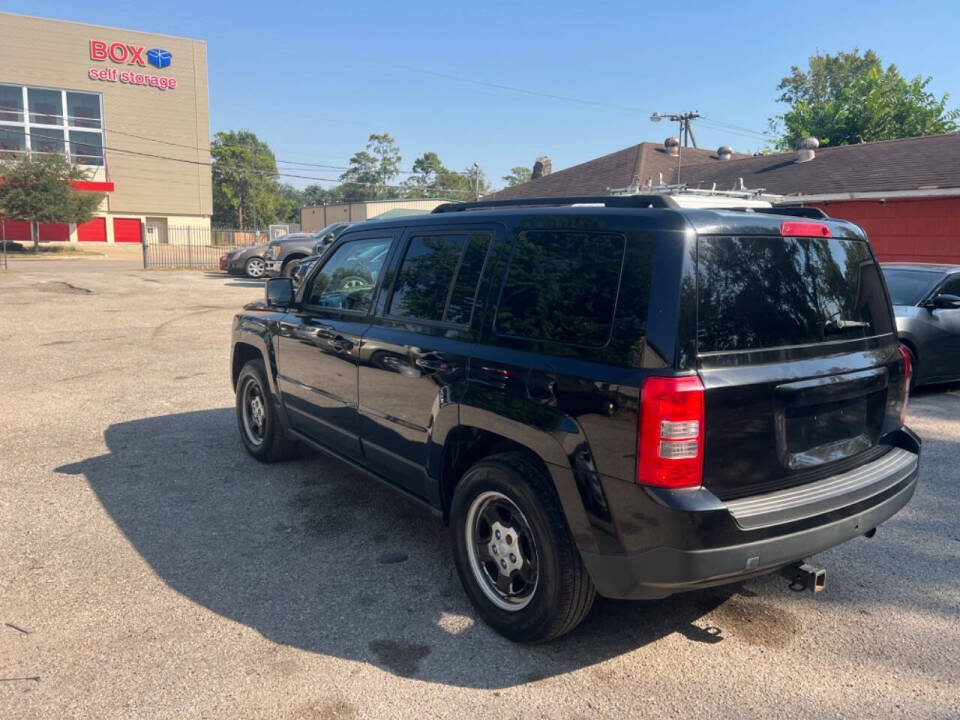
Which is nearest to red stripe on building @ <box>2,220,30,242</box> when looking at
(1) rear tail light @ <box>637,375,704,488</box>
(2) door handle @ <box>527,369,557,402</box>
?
(2) door handle @ <box>527,369,557,402</box>

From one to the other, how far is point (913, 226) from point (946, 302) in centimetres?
1005

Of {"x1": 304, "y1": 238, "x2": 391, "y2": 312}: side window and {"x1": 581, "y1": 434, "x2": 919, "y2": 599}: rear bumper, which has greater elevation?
{"x1": 304, "y1": 238, "x2": 391, "y2": 312}: side window

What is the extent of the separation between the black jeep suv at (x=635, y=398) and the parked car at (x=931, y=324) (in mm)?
5342

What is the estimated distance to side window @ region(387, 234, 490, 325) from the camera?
367 cm

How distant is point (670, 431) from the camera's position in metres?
2.72

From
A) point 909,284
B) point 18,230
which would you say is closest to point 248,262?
point 909,284

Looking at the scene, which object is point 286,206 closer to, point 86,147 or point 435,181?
Answer: point 435,181

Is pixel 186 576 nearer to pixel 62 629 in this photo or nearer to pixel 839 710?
pixel 62 629

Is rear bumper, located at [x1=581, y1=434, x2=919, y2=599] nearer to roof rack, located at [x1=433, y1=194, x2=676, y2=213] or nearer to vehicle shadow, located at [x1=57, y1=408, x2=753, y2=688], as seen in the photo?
vehicle shadow, located at [x1=57, y1=408, x2=753, y2=688]

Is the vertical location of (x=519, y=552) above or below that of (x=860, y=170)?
below

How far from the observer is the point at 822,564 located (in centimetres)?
418

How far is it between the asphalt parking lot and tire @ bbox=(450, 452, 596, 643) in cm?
15

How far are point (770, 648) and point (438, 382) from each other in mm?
1905

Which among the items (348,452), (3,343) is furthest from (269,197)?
(348,452)
